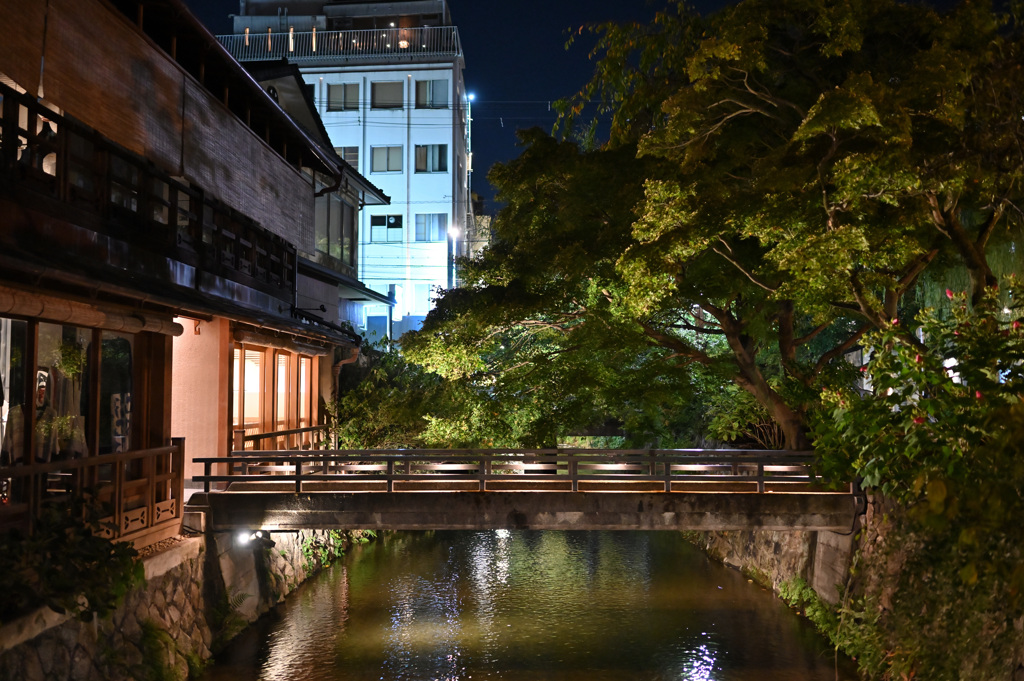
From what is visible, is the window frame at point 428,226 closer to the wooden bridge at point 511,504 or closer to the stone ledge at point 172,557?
the wooden bridge at point 511,504

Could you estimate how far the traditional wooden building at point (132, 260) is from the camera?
32.5ft

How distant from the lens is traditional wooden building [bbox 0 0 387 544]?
9898mm

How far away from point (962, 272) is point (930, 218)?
456 centimetres

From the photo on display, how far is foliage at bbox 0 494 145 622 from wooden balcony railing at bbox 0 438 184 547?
0.25 metres

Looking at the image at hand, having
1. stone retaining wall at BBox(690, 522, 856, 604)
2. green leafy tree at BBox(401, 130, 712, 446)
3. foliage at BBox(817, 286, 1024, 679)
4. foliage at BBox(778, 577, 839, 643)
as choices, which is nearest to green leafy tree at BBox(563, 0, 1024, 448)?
green leafy tree at BBox(401, 130, 712, 446)

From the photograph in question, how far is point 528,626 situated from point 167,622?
6.23 m

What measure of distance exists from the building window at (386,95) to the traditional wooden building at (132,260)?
959 inches

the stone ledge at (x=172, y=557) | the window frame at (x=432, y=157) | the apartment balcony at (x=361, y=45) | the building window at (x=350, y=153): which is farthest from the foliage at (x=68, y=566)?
the apartment balcony at (x=361, y=45)

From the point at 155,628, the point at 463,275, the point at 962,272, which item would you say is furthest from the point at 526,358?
the point at 155,628

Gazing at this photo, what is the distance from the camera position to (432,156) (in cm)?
4381

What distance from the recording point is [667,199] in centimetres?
1540

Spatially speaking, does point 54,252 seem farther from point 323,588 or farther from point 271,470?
point 323,588

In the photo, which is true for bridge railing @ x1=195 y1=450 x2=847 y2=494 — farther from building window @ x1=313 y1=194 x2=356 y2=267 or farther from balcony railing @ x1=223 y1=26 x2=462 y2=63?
balcony railing @ x1=223 y1=26 x2=462 y2=63

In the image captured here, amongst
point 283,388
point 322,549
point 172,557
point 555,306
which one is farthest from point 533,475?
point 283,388
